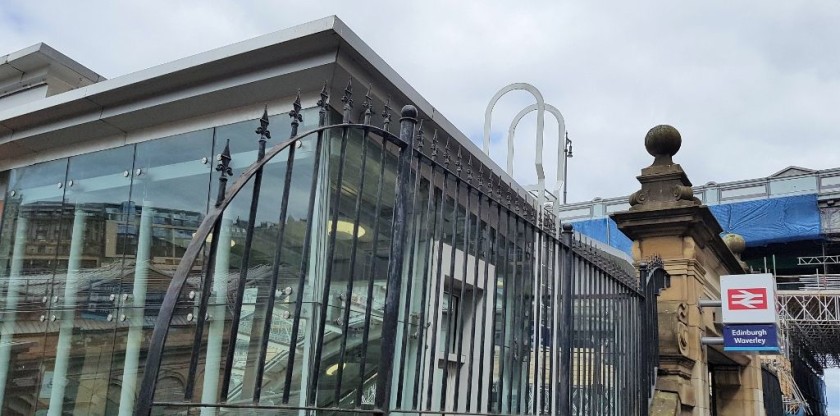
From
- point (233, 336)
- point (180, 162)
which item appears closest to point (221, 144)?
point (180, 162)

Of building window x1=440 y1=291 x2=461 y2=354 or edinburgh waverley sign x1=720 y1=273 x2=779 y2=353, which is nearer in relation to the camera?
building window x1=440 y1=291 x2=461 y2=354

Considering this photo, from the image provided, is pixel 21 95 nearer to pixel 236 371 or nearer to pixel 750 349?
pixel 236 371

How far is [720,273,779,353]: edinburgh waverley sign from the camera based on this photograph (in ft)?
22.2

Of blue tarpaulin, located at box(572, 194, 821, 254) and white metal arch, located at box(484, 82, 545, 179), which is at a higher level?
blue tarpaulin, located at box(572, 194, 821, 254)

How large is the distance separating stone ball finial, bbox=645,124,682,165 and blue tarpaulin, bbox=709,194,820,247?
2777 cm

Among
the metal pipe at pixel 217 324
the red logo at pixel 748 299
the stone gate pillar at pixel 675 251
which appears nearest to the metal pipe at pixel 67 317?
the metal pipe at pixel 217 324

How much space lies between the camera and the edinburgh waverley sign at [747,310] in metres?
6.77

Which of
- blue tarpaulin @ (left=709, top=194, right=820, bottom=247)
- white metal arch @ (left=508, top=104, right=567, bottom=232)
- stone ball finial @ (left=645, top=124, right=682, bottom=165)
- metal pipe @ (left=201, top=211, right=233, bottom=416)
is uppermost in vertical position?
blue tarpaulin @ (left=709, top=194, right=820, bottom=247)

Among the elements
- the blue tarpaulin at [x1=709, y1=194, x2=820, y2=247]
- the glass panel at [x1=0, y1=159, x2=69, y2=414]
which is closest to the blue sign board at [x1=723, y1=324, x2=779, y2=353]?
the glass panel at [x1=0, y1=159, x2=69, y2=414]

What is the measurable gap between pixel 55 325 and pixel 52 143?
6.34 feet

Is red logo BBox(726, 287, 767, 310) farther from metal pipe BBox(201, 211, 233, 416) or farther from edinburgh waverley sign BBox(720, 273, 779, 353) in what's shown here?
metal pipe BBox(201, 211, 233, 416)

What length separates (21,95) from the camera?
346 inches

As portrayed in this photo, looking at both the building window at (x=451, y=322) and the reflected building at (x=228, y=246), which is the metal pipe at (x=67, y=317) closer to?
the reflected building at (x=228, y=246)

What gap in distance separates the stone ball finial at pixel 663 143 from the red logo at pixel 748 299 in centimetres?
148
